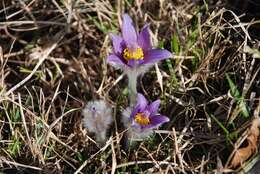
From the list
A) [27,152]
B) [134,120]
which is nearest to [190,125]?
[134,120]

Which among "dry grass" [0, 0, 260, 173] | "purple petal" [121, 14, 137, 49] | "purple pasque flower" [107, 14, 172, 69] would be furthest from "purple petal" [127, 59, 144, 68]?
"dry grass" [0, 0, 260, 173]

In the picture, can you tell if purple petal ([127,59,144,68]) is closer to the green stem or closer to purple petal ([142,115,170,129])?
the green stem

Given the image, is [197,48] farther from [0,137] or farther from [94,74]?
[0,137]

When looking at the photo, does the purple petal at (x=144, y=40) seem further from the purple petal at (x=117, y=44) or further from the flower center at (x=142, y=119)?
the flower center at (x=142, y=119)

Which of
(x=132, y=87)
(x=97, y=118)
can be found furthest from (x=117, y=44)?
(x=97, y=118)

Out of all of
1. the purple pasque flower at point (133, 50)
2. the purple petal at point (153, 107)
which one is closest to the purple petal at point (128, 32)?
the purple pasque flower at point (133, 50)

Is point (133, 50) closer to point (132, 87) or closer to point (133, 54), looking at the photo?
point (133, 54)
